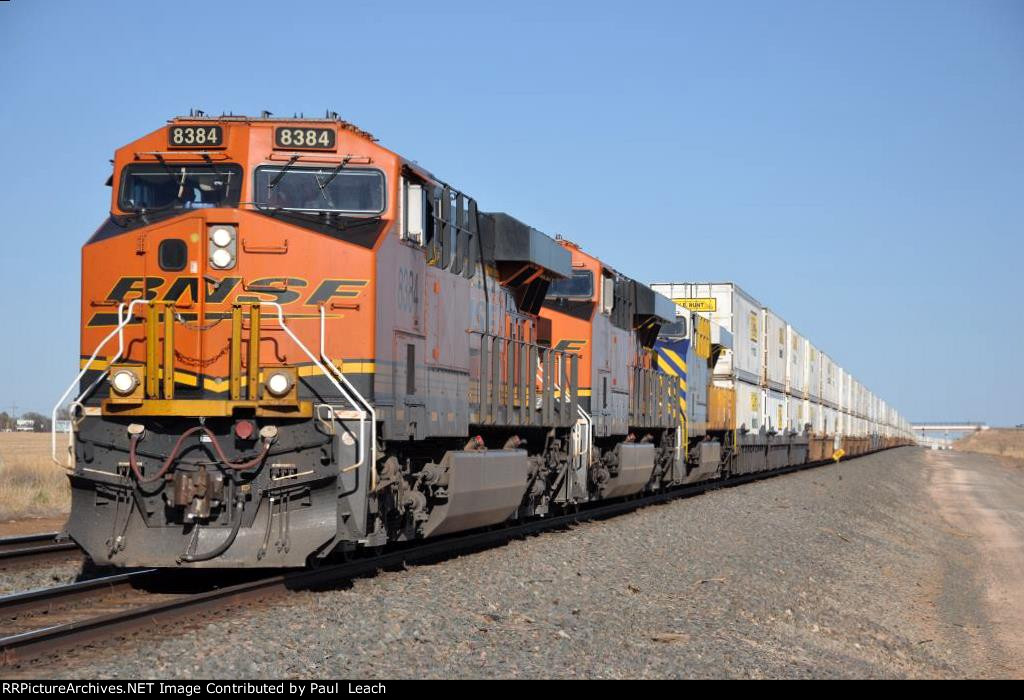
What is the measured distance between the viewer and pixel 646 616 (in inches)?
365

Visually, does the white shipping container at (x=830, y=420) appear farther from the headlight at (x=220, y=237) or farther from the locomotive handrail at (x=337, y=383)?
the headlight at (x=220, y=237)

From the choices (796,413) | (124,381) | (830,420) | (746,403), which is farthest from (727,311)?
(124,381)

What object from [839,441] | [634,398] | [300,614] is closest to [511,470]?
[300,614]

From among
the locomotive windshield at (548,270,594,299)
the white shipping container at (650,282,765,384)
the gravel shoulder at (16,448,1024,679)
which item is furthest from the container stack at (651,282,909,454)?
the gravel shoulder at (16,448,1024,679)

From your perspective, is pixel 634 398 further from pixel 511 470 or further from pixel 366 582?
pixel 366 582

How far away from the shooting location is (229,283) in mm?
9562

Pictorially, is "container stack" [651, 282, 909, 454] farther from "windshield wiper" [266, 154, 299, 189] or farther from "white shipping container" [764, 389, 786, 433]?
"windshield wiper" [266, 154, 299, 189]

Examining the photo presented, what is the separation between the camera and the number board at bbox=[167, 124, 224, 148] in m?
9.90

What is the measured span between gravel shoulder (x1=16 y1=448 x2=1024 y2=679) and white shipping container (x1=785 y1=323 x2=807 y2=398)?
1982cm

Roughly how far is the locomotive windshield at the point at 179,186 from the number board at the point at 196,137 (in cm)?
17

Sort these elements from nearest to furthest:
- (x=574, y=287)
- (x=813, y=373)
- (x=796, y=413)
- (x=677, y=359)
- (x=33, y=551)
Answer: (x=33, y=551) < (x=574, y=287) < (x=677, y=359) < (x=796, y=413) < (x=813, y=373)

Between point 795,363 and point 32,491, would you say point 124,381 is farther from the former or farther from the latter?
point 795,363

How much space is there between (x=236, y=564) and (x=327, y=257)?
102 inches

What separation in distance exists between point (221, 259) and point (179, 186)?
86 cm
